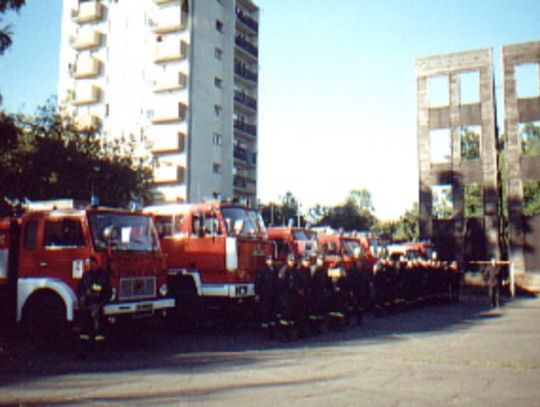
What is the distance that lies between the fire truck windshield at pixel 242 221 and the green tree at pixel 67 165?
1086 cm

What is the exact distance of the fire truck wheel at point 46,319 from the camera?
32.4ft

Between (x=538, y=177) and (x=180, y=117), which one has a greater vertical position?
(x=180, y=117)

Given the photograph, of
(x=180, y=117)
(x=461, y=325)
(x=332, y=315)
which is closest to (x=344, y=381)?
(x=332, y=315)

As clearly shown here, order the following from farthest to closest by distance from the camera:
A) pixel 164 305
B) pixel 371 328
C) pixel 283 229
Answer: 1. pixel 283 229
2. pixel 371 328
3. pixel 164 305

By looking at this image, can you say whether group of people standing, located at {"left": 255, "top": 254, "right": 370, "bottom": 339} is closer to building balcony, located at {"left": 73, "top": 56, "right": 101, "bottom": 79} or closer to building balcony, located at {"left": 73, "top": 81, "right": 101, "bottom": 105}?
→ building balcony, located at {"left": 73, "top": 81, "right": 101, "bottom": 105}

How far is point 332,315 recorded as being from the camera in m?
12.8

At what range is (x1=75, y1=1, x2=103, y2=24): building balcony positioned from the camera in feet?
142

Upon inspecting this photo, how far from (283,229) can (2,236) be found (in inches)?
346

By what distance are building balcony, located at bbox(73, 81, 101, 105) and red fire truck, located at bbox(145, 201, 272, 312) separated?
32857 mm

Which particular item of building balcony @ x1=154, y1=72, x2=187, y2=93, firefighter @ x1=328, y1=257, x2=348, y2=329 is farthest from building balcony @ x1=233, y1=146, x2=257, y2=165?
firefighter @ x1=328, y1=257, x2=348, y2=329

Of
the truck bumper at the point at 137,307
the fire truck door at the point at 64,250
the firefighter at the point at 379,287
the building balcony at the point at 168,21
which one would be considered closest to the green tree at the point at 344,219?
the building balcony at the point at 168,21

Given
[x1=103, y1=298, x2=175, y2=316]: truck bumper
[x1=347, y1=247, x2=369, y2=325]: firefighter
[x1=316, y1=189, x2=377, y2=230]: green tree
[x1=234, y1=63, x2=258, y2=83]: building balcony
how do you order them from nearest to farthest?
[x1=103, y1=298, x2=175, y2=316]: truck bumper < [x1=347, y1=247, x2=369, y2=325]: firefighter < [x1=234, y1=63, x2=258, y2=83]: building balcony < [x1=316, y1=189, x2=377, y2=230]: green tree

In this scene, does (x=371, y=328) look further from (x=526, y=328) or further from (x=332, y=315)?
(x=526, y=328)

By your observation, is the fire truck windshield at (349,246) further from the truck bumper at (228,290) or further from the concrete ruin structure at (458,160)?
the concrete ruin structure at (458,160)
